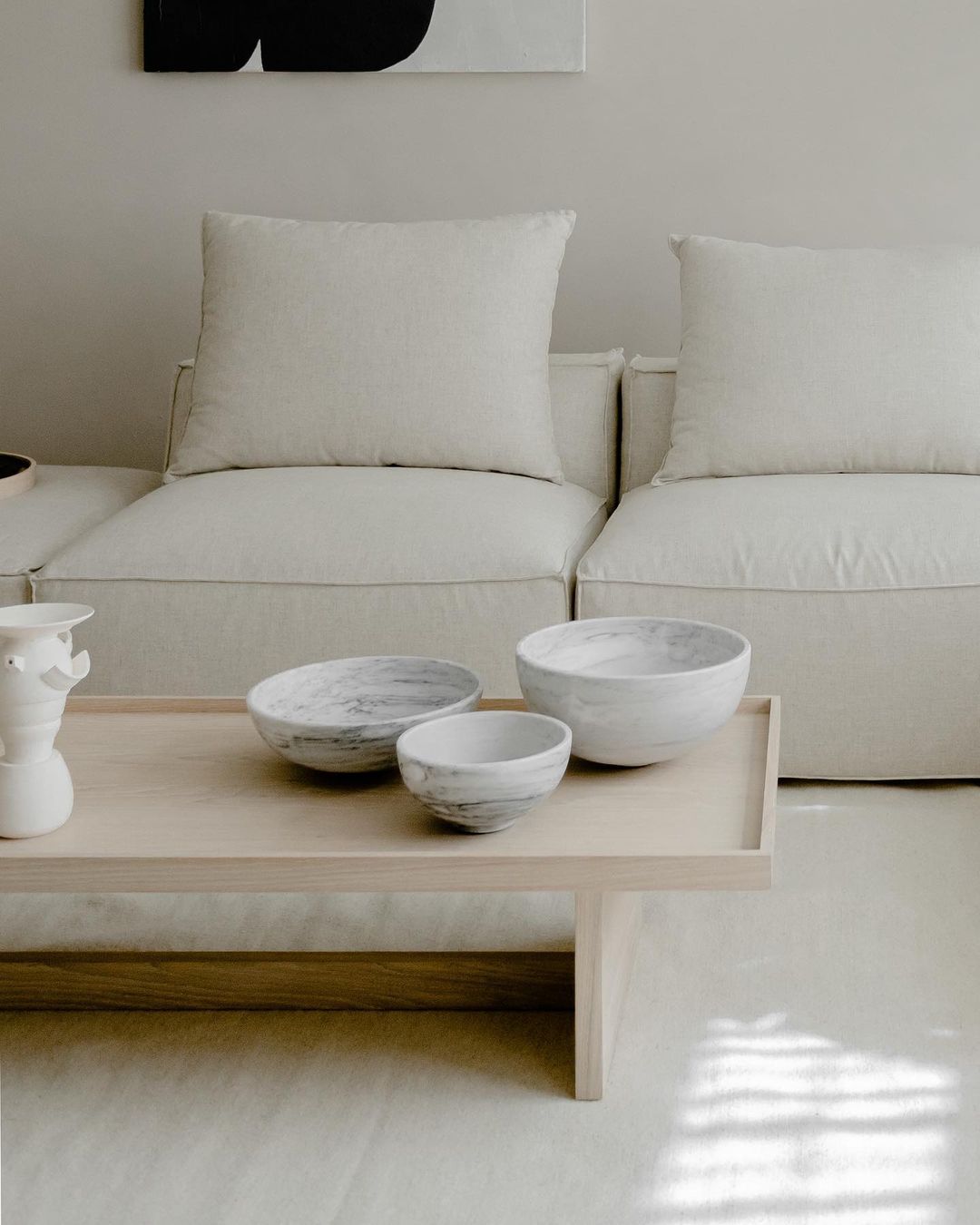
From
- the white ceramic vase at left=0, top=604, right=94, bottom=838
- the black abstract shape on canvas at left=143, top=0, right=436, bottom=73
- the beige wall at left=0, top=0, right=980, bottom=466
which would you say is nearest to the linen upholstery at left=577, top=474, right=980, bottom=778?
the white ceramic vase at left=0, top=604, right=94, bottom=838

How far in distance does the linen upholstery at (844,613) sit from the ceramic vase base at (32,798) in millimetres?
1047

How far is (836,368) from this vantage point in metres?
2.54

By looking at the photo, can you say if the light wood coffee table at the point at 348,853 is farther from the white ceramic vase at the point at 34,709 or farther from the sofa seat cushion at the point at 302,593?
the sofa seat cushion at the point at 302,593

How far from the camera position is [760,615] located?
212 centimetres

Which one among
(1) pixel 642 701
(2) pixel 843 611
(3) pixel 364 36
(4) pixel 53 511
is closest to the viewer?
(1) pixel 642 701

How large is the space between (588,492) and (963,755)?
3.13ft

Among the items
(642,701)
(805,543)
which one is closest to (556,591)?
(805,543)

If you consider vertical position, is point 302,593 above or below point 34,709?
below

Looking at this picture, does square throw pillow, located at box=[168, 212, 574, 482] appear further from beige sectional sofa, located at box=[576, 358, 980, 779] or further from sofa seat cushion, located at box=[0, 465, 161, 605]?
beige sectional sofa, located at box=[576, 358, 980, 779]

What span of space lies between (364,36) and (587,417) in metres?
1.13

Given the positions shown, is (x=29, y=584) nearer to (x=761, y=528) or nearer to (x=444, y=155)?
(x=761, y=528)

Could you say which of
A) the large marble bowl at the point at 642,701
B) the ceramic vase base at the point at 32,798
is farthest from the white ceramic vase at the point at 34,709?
the large marble bowl at the point at 642,701

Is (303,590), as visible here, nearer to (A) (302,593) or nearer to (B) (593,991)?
(A) (302,593)

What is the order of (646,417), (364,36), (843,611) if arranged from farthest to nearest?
(364,36) → (646,417) → (843,611)
